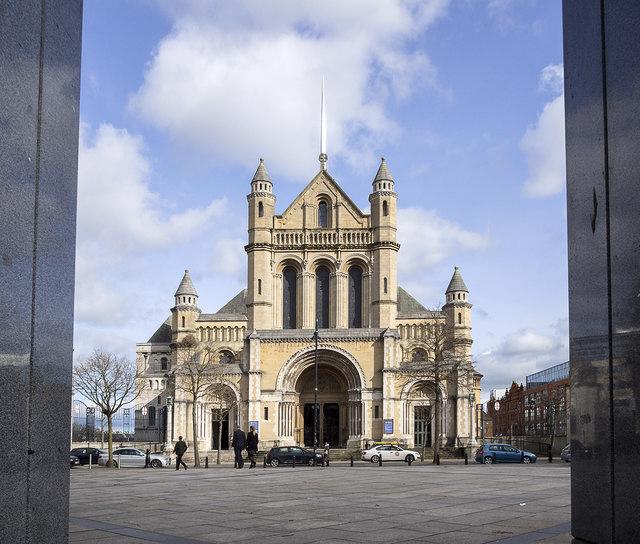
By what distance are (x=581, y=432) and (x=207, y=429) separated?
2278 inches

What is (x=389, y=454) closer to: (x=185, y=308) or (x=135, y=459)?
(x=135, y=459)

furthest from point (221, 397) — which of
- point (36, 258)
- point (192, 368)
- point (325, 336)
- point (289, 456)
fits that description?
point (36, 258)

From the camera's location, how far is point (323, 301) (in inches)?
2525

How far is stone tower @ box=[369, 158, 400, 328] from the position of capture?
62.2 metres

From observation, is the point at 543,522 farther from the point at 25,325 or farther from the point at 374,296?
the point at 374,296

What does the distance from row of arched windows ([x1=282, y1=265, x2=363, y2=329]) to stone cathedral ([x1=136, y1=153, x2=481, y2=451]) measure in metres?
0.08

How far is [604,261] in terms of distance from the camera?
5.49 m

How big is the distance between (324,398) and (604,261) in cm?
5851

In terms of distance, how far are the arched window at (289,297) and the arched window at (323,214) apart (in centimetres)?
473

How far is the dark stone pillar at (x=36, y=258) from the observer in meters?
4.74

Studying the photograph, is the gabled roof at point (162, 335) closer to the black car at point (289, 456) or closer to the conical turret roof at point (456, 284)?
the conical turret roof at point (456, 284)

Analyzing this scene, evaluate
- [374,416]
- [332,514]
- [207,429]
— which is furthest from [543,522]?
[207,429]

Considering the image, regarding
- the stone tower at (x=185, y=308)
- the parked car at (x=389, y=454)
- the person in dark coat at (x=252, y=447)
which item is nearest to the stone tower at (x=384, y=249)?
the parked car at (x=389, y=454)

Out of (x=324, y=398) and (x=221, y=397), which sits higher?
(x=221, y=397)
